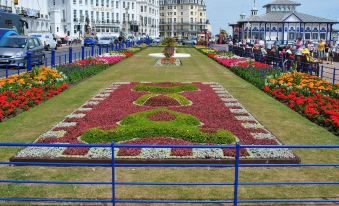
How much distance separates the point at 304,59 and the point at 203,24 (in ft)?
497

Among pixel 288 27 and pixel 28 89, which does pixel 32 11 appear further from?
pixel 28 89

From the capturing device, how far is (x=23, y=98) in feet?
46.9

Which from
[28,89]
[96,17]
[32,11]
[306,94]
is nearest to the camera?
[306,94]

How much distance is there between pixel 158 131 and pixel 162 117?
1.56 metres

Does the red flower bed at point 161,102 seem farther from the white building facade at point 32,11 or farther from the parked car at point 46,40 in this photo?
the white building facade at point 32,11

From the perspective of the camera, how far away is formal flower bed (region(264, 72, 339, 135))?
12.3 meters

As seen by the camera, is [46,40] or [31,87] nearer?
[31,87]

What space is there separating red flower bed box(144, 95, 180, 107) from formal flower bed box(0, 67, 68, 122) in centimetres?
392

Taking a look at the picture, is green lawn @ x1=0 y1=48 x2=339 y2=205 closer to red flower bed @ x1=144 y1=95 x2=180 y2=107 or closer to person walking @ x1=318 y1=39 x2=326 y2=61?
red flower bed @ x1=144 y1=95 x2=180 y2=107

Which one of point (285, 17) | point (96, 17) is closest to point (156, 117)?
point (285, 17)

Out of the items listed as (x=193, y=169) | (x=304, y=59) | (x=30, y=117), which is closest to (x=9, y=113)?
(x=30, y=117)

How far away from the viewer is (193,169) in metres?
8.45

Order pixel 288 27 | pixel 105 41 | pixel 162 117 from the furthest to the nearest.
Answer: pixel 105 41 < pixel 288 27 < pixel 162 117

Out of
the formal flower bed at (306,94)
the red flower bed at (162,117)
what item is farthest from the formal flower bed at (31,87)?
the formal flower bed at (306,94)
